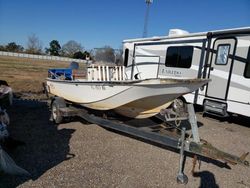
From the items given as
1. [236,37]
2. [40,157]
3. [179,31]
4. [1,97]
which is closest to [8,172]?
[40,157]

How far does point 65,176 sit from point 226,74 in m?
5.23

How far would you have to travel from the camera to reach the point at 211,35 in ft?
23.0

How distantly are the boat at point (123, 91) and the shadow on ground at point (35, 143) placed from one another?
35.1 inches

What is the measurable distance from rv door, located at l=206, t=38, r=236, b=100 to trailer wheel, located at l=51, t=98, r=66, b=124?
421cm

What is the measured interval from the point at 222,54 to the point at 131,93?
12.6ft

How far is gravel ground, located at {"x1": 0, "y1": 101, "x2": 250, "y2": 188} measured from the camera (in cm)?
332

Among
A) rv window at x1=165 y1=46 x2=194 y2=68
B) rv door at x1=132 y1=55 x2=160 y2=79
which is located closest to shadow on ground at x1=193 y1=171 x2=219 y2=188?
rv window at x1=165 y1=46 x2=194 y2=68

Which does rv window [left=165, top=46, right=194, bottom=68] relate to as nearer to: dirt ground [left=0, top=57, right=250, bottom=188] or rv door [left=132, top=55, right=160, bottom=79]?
rv door [left=132, top=55, right=160, bottom=79]

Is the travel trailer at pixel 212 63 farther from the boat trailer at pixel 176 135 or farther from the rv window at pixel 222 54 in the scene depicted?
the boat trailer at pixel 176 135

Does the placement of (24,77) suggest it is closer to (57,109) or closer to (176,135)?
(57,109)

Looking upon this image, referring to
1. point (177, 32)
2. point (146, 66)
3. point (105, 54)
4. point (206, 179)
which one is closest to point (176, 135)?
point (206, 179)

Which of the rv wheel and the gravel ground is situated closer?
the gravel ground

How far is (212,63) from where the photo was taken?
7.05m

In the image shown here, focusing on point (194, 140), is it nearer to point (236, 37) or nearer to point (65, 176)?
point (65, 176)
